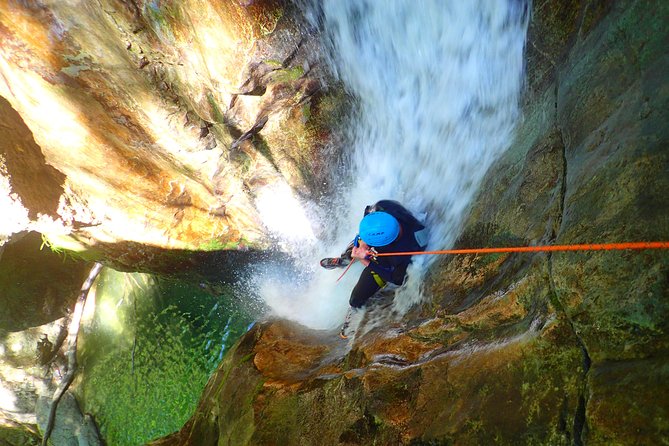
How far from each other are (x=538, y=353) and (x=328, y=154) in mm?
4183

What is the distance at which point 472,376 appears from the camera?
2.40 metres

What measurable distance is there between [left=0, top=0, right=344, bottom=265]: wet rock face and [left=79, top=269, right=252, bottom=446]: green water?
145 cm

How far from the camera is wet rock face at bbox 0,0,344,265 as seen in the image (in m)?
4.19

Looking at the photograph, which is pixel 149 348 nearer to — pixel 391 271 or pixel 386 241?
pixel 391 271

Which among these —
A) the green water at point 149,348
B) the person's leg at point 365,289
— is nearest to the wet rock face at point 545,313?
the person's leg at point 365,289

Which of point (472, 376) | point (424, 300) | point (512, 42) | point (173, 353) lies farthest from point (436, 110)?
point (173, 353)

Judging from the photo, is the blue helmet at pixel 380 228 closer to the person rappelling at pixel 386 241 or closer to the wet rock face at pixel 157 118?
the person rappelling at pixel 386 241

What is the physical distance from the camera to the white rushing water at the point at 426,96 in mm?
4215

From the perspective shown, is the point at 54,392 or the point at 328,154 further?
the point at 54,392

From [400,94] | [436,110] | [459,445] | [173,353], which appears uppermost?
[400,94]

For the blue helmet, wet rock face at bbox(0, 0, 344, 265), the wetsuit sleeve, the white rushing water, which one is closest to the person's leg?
the wetsuit sleeve

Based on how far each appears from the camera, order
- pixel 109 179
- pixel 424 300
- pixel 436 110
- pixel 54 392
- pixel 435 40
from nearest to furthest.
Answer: pixel 424 300 → pixel 435 40 → pixel 436 110 → pixel 109 179 → pixel 54 392

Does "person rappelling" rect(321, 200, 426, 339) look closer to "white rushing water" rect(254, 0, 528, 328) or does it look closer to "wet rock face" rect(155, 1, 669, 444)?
"white rushing water" rect(254, 0, 528, 328)

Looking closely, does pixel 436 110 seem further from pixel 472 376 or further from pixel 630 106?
pixel 472 376
